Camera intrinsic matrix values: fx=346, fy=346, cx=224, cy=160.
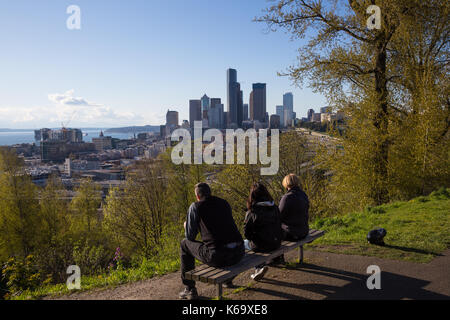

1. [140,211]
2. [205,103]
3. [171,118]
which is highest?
[205,103]

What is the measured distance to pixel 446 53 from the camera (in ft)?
43.7

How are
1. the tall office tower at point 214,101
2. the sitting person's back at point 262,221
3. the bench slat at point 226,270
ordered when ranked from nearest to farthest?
the bench slat at point 226,270
the sitting person's back at point 262,221
the tall office tower at point 214,101

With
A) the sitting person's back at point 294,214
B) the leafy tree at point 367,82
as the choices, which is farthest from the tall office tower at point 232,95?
the sitting person's back at point 294,214

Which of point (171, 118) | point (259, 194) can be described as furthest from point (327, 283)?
point (171, 118)

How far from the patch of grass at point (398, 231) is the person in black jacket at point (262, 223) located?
201 centimetres

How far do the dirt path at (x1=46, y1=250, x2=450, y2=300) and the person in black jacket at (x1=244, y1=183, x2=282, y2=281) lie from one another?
43 centimetres

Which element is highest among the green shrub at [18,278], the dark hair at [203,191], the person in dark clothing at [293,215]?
the dark hair at [203,191]

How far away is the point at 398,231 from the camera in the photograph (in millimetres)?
7453

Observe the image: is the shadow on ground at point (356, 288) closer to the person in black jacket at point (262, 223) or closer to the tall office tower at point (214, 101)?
the person in black jacket at point (262, 223)

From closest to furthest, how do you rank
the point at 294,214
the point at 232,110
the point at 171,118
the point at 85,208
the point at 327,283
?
the point at 327,283
the point at 294,214
the point at 85,208
the point at 232,110
the point at 171,118

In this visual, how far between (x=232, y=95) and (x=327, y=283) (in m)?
169

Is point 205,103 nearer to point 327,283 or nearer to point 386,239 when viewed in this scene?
point 386,239

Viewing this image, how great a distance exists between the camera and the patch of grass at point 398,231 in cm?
613

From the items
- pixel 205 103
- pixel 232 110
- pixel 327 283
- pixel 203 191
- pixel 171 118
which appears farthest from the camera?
pixel 171 118
